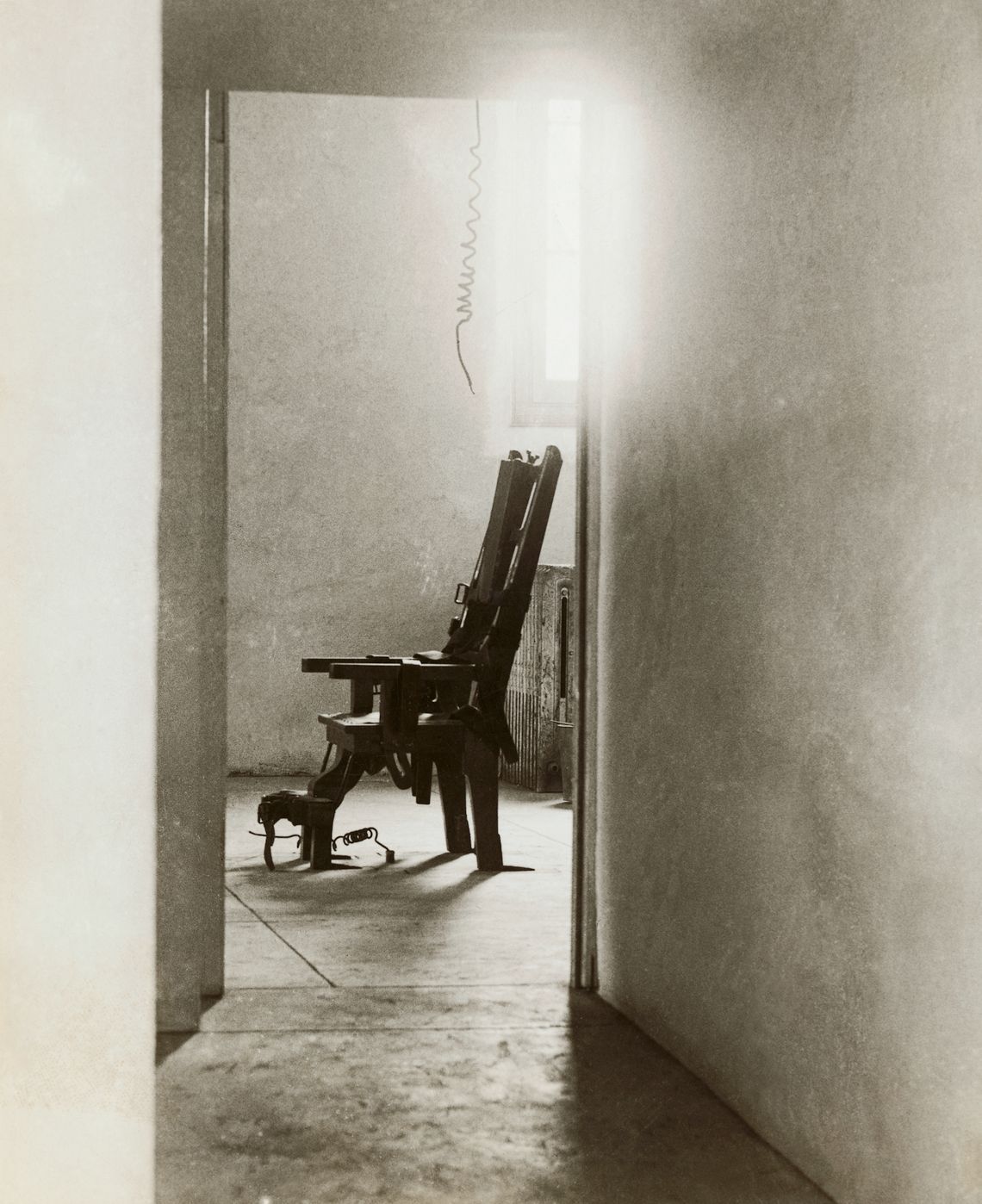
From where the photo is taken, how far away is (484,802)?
481 centimetres

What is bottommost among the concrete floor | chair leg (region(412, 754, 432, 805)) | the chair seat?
the concrete floor

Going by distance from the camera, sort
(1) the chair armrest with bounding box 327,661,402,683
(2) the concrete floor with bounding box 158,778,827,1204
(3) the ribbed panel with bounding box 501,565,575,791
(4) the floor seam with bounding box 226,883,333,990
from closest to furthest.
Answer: (2) the concrete floor with bounding box 158,778,827,1204 < (4) the floor seam with bounding box 226,883,333,990 < (1) the chair armrest with bounding box 327,661,402,683 < (3) the ribbed panel with bounding box 501,565,575,791

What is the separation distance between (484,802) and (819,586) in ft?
9.59

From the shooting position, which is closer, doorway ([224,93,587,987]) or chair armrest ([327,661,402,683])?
chair armrest ([327,661,402,683])

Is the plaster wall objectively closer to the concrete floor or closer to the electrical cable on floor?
the concrete floor

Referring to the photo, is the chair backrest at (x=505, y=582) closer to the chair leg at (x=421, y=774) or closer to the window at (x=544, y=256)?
the chair leg at (x=421, y=774)

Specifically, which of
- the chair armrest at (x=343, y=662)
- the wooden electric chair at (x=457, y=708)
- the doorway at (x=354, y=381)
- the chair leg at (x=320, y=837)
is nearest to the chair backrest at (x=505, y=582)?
the wooden electric chair at (x=457, y=708)

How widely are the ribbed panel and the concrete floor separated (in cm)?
255

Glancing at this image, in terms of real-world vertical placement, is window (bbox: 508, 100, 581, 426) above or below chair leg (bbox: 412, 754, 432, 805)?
above

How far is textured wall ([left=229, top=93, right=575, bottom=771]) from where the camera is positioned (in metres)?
7.24

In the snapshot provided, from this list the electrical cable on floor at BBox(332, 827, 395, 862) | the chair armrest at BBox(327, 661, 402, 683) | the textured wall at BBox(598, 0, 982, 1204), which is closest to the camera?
the textured wall at BBox(598, 0, 982, 1204)

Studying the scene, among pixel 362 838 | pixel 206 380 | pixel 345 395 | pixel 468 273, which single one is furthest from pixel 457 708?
pixel 468 273

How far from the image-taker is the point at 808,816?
2.05 m

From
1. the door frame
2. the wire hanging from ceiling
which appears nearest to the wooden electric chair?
the door frame
